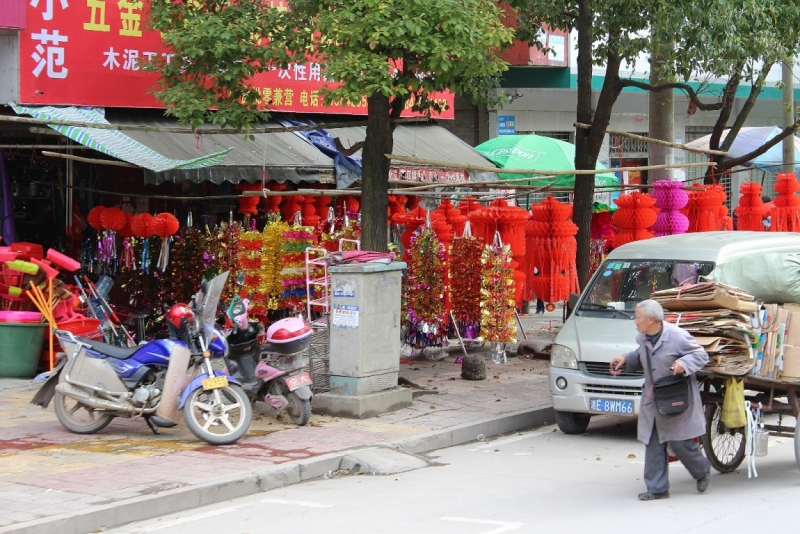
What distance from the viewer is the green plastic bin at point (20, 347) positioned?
11375 millimetres

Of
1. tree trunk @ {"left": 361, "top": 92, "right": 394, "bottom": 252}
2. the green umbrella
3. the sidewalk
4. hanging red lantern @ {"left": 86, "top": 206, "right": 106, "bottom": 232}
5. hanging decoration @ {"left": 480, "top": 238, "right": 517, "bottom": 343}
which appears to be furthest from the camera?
the green umbrella

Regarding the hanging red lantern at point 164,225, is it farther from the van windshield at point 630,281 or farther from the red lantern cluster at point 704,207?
the red lantern cluster at point 704,207

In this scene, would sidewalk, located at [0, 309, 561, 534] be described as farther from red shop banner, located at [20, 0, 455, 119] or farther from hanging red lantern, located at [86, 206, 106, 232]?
red shop banner, located at [20, 0, 455, 119]

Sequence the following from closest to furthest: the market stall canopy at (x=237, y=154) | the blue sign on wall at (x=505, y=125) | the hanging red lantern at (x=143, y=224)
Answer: the market stall canopy at (x=237, y=154)
the hanging red lantern at (x=143, y=224)
the blue sign on wall at (x=505, y=125)

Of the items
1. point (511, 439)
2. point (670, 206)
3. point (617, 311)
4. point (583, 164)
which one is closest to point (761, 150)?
point (670, 206)

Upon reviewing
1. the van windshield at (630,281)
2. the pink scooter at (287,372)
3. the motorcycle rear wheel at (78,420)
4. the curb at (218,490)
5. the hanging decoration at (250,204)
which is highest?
the hanging decoration at (250,204)

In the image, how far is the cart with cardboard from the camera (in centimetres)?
735

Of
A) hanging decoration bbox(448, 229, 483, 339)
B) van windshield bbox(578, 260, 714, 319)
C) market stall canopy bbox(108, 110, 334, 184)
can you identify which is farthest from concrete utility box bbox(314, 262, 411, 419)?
hanging decoration bbox(448, 229, 483, 339)

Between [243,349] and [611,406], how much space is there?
3.58 m

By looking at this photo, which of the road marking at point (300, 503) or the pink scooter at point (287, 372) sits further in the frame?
the pink scooter at point (287, 372)

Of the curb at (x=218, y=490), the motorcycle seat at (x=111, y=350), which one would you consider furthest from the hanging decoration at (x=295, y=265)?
the motorcycle seat at (x=111, y=350)

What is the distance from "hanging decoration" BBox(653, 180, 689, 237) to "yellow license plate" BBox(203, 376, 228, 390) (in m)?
8.76

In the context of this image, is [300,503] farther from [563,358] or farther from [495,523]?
[563,358]

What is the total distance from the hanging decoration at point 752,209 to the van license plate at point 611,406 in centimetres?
885
